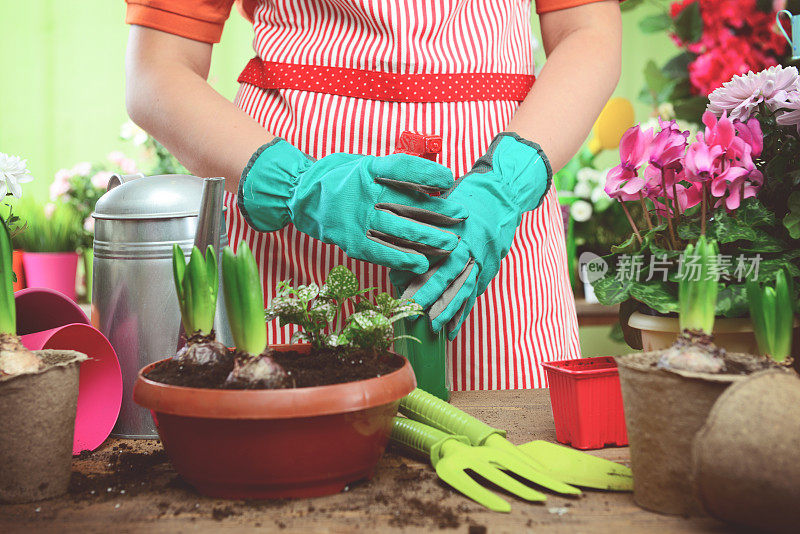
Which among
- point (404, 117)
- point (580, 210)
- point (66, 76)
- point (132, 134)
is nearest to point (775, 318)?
point (404, 117)

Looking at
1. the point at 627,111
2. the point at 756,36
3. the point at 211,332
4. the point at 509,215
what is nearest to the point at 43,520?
the point at 211,332

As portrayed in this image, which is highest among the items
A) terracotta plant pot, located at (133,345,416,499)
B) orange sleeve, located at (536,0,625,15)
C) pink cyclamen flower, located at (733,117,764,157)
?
orange sleeve, located at (536,0,625,15)

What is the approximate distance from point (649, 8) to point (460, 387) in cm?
265

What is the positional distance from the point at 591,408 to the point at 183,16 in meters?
0.88

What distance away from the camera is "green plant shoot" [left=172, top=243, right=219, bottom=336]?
1.82ft

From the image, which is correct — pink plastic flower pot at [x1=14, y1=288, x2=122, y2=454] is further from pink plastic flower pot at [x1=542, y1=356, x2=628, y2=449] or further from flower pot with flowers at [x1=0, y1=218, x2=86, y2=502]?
pink plastic flower pot at [x1=542, y1=356, x2=628, y2=449]

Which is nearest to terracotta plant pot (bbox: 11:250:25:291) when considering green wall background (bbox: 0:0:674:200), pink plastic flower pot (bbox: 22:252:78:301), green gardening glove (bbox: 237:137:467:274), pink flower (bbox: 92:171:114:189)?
pink plastic flower pot (bbox: 22:252:78:301)

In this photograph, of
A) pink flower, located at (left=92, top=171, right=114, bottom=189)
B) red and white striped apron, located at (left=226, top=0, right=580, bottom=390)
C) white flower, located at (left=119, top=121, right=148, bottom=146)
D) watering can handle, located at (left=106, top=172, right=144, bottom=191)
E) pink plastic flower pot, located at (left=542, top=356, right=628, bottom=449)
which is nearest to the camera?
pink plastic flower pot, located at (left=542, top=356, right=628, bottom=449)

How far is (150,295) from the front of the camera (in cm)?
69

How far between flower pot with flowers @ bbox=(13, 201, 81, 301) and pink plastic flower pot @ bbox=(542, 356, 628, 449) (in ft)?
6.42

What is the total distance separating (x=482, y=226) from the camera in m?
0.87

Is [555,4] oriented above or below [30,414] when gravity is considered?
above

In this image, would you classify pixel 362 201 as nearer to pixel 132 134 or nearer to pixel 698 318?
pixel 698 318

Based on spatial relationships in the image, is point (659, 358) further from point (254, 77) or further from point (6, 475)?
point (254, 77)
